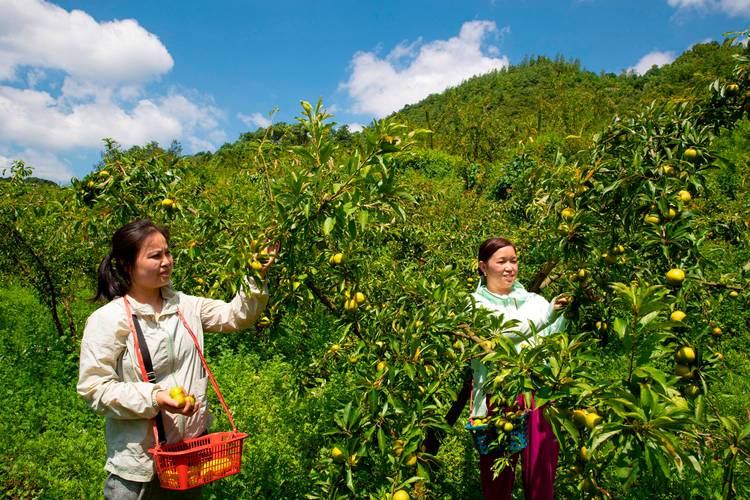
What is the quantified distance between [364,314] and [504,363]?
2.63 ft

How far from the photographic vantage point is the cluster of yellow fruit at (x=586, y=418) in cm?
117

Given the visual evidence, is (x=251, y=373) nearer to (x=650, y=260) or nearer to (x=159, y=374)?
(x=159, y=374)

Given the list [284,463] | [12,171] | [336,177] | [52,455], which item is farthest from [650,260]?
[12,171]

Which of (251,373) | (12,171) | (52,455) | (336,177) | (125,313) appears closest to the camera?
(125,313)

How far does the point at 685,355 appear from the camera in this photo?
5.36ft

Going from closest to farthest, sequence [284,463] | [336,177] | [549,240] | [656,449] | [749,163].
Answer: [656,449] < [336,177] < [549,240] < [284,463] < [749,163]

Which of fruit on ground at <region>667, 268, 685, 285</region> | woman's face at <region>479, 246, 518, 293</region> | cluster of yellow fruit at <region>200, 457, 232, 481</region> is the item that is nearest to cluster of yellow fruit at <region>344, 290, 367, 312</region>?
woman's face at <region>479, 246, 518, 293</region>

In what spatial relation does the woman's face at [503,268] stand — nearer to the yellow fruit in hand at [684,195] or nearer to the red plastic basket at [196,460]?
the yellow fruit in hand at [684,195]

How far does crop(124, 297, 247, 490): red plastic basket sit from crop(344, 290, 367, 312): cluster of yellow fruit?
0.64 metres

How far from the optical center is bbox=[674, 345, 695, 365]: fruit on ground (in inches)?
63.6

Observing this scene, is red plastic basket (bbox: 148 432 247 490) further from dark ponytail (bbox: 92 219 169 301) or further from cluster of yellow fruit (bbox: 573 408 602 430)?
cluster of yellow fruit (bbox: 573 408 602 430)

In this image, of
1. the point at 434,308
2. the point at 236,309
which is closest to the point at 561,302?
the point at 434,308

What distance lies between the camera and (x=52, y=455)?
3.32m

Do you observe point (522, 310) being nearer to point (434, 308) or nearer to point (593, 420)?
point (434, 308)
